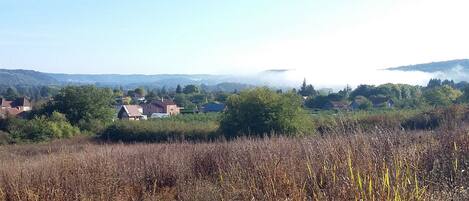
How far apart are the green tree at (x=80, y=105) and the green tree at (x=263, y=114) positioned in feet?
58.7

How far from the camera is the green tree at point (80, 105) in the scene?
126ft

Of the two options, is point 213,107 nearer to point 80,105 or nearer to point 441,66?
point 80,105

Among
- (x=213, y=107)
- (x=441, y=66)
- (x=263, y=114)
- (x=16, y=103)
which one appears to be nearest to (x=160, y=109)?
(x=213, y=107)

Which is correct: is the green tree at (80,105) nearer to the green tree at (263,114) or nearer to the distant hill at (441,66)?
the green tree at (263,114)

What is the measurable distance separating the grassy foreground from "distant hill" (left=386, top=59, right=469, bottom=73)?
6874 inches

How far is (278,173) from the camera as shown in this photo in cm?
402

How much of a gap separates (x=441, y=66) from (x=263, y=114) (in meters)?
169

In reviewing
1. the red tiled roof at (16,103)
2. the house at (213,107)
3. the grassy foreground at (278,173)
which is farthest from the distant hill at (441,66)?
the grassy foreground at (278,173)

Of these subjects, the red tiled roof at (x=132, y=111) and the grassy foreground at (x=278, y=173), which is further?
the red tiled roof at (x=132, y=111)

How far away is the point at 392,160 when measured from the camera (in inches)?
151

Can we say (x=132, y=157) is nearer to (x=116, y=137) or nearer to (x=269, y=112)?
(x=269, y=112)

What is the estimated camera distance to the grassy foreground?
11.3ft

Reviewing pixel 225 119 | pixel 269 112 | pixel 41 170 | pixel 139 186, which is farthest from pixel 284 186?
pixel 225 119

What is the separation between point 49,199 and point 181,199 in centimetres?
192
